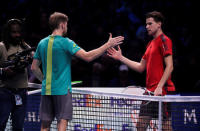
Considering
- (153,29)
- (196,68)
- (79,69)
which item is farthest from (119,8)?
(153,29)

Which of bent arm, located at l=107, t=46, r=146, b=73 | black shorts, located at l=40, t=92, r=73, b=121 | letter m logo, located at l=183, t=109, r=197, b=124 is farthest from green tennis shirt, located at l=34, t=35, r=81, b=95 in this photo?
letter m logo, located at l=183, t=109, r=197, b=124

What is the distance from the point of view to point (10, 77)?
3.86 m

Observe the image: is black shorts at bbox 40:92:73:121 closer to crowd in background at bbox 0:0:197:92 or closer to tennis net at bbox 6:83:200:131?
tennis net at bbox 6:83:200:131

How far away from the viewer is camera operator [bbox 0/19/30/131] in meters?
3.82

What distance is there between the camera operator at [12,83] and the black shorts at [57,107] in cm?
43

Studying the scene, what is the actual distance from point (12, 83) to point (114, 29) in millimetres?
4409

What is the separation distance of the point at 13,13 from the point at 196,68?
4.75m

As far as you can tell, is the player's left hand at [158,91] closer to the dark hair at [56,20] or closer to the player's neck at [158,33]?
the player's neck at [158,33]

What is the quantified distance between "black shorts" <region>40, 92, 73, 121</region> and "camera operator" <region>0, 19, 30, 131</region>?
43cm

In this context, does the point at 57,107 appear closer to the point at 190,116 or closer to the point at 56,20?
the point at 56,20

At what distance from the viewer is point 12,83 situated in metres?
3.87

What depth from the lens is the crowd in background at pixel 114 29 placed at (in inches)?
272

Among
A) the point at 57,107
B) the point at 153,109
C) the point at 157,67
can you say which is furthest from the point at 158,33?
the point at 57,107

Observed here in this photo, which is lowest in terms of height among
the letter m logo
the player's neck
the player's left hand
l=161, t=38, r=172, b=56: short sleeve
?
the letter m logo
